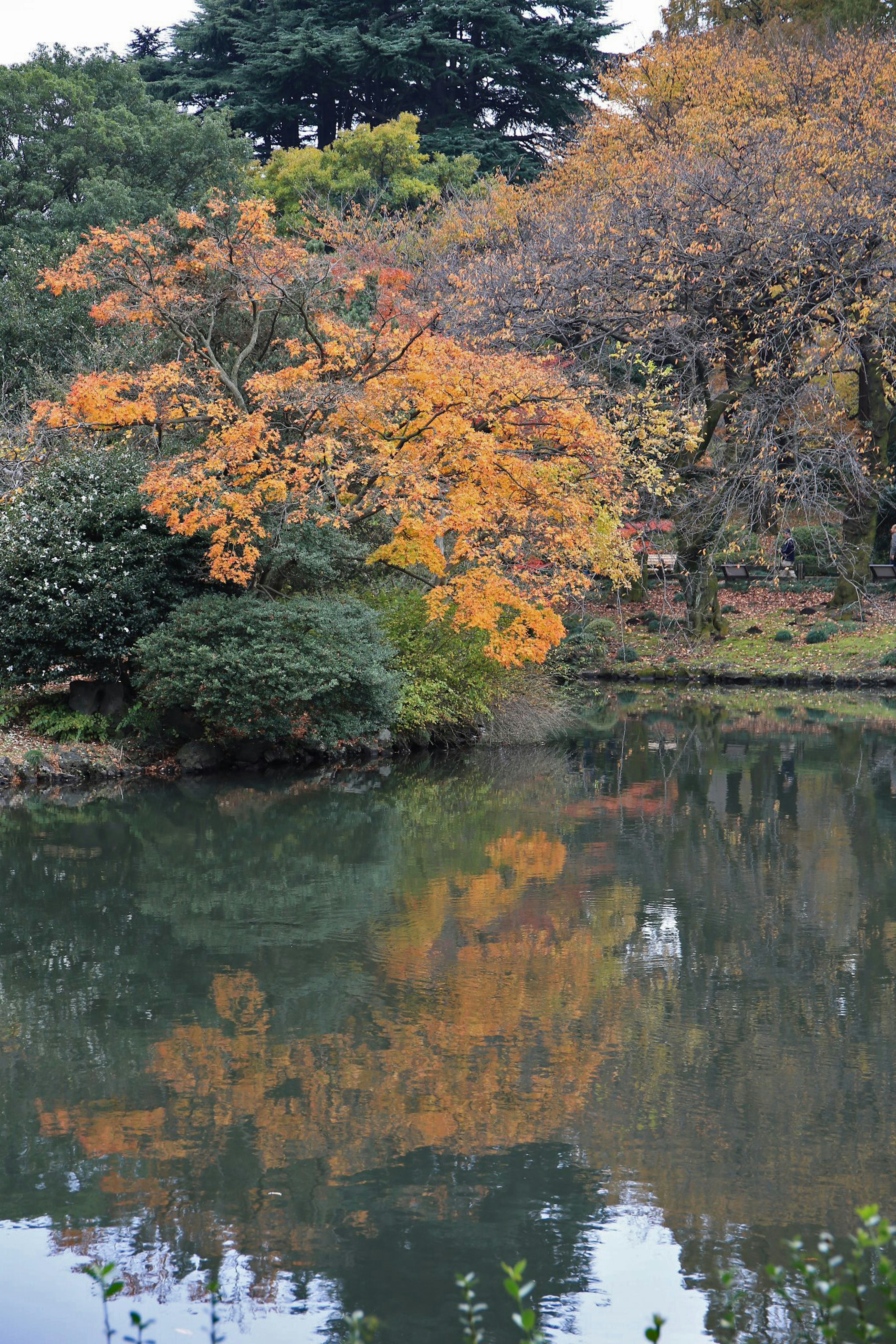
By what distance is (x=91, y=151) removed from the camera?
2972cm

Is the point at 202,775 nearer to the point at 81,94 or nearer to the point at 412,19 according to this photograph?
the point at 81,94

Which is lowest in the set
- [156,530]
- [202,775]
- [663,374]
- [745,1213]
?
[202,775]

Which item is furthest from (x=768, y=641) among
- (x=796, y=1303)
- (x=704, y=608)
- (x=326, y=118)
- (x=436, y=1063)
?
(x=326, y=118)

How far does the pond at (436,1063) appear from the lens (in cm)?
437

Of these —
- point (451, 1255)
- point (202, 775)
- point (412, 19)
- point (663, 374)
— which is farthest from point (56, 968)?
point (412, 19)

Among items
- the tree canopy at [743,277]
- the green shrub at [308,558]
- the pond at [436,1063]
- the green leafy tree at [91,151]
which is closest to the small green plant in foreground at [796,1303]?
the pond at [436,1063]

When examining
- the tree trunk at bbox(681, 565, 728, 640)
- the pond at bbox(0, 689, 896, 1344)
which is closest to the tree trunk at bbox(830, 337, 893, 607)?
the tree trunk at bbox(681, 565, 728, 640)

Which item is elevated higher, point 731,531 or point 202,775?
point 731,531

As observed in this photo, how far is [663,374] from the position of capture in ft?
72.3

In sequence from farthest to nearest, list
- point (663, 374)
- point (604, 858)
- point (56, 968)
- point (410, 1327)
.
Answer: point (663, 374) → point (604, 858) → point (56, 968) → point (410, 1327)

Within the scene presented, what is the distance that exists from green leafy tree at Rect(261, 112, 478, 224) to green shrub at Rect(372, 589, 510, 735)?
60.2ft

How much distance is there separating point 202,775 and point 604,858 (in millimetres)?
6676

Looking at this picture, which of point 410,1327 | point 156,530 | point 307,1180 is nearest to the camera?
point 410,1327

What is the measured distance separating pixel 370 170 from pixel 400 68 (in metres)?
4.73
